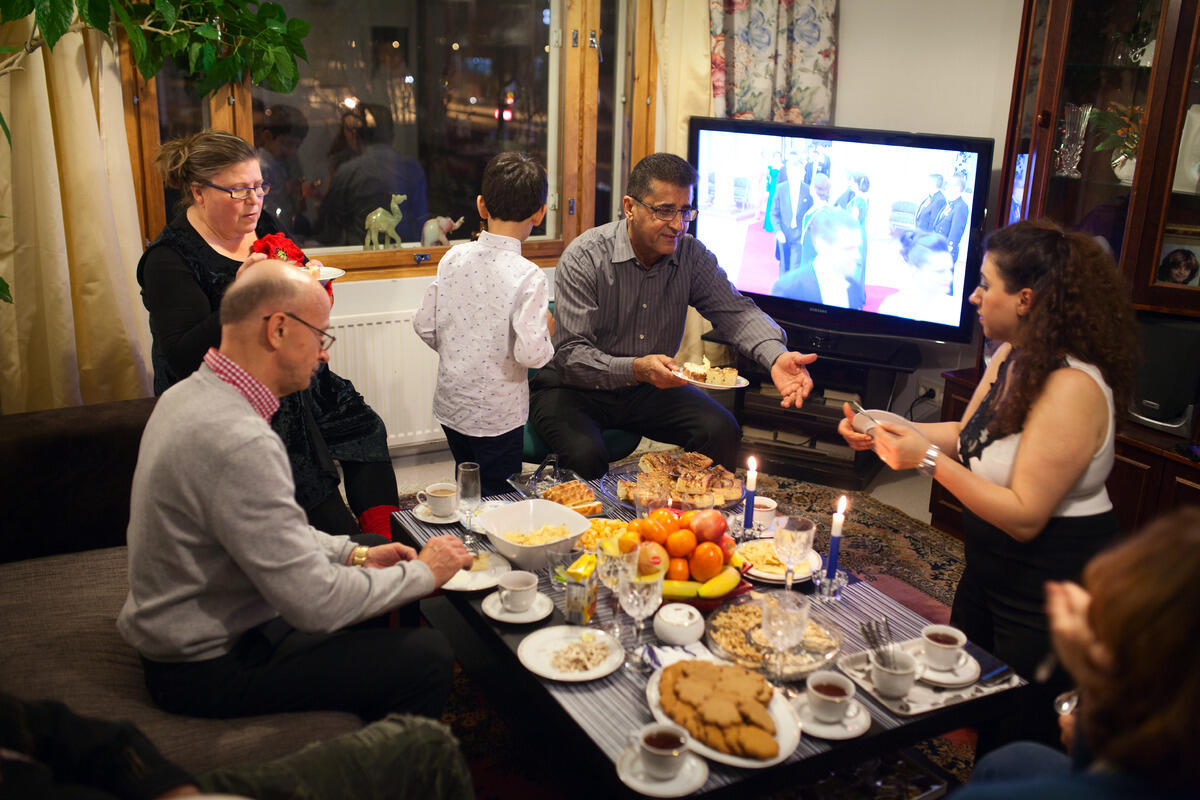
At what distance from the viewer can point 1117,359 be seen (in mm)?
2115

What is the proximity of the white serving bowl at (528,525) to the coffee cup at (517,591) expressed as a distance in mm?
128

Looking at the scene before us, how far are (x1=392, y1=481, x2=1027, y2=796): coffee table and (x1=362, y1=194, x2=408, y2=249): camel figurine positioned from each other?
2325mm

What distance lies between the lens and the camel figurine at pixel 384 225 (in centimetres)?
412

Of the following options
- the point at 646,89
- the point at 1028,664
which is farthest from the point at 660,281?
the point at 1028,664

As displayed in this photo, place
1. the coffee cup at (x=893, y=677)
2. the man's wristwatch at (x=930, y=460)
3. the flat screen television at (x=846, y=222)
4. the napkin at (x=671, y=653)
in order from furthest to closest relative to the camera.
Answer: the flat screen television at (x=846, y=222) < the man's wristwatch at (x=930, y=460) < the napkin at (x=671, y=653) < the coffee cup at (x=893, y=677)

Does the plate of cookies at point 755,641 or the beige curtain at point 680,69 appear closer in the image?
the plate of cookies at point 755,641

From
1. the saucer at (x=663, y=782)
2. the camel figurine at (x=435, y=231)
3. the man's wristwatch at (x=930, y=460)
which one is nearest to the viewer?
the saucer at (x=663, y=782)

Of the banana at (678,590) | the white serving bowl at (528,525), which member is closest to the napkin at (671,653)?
the banana at (678,590)

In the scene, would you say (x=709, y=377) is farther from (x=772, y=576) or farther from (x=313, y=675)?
(x=313, y=675)

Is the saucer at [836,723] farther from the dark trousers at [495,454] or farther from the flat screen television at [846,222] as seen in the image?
the flat screen television at [846,222]

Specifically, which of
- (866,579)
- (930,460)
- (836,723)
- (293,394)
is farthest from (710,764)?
(866,579)

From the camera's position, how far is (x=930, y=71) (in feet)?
14.3

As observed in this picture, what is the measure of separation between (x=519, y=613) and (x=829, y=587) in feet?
2.27

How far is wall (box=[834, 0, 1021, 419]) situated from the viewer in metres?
4.13
